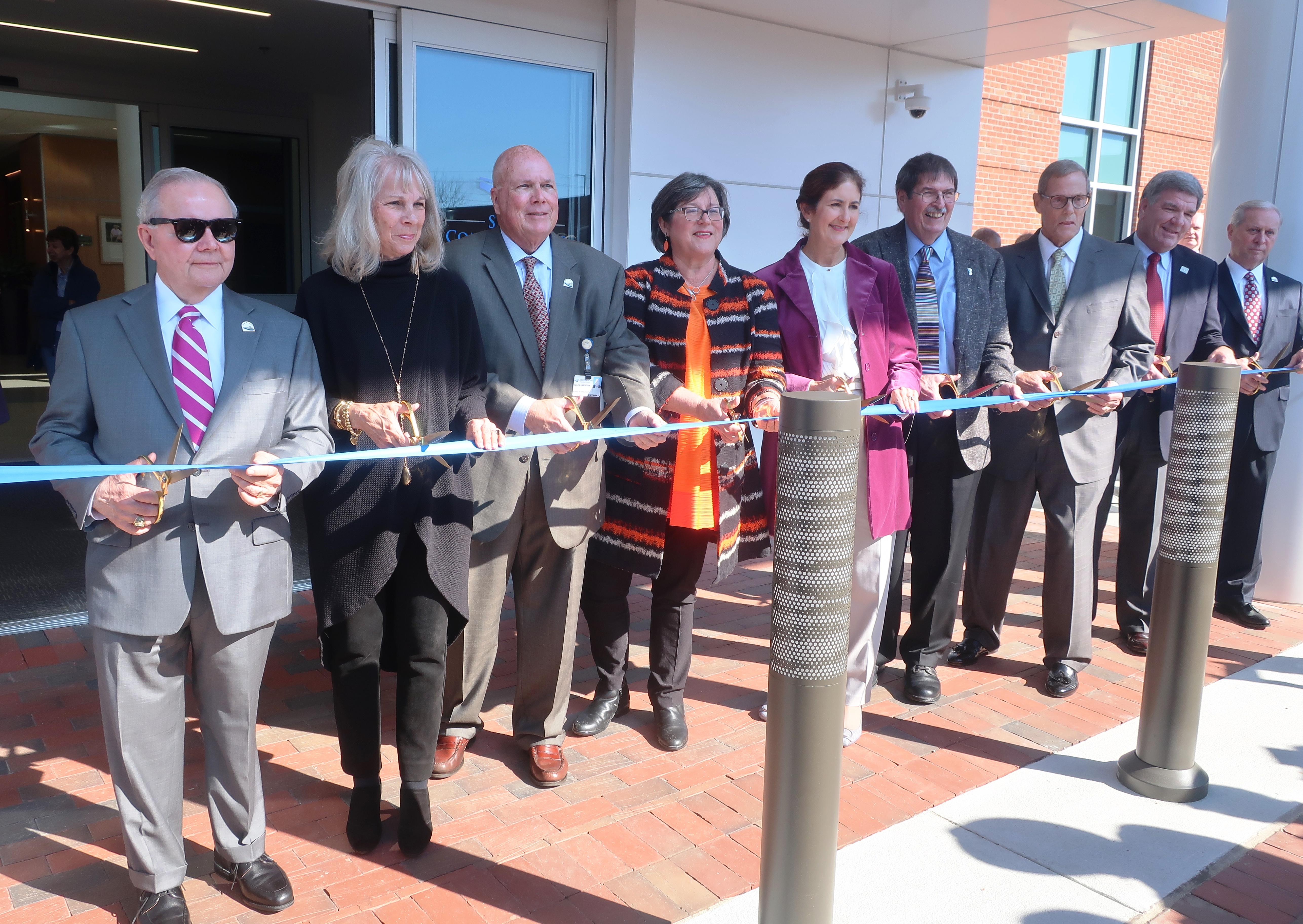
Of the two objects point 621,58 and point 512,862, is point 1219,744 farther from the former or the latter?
point 621,58

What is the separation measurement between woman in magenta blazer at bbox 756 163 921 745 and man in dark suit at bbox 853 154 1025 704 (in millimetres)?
270

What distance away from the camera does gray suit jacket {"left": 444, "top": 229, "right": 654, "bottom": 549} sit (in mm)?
3365

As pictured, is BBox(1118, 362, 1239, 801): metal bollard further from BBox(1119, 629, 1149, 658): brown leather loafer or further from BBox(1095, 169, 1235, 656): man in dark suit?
BBox(1119, 629, 1149, 658): brown leather loafer

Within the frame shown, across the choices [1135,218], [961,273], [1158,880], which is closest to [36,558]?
[961,273]

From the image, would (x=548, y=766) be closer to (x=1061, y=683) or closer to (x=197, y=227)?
(x=197, y=227)

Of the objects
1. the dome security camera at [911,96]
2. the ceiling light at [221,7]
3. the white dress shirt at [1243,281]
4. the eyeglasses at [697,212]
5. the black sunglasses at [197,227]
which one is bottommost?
the black sunglasses at [197,227]

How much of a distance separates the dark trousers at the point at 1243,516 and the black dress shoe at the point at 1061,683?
5.43 ft

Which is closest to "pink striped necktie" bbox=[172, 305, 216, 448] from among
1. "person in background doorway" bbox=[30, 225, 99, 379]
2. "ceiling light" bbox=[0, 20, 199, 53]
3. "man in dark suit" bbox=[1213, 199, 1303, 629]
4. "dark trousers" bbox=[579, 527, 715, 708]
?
"dark trousers" bbox=[579, 527, 715, 708]

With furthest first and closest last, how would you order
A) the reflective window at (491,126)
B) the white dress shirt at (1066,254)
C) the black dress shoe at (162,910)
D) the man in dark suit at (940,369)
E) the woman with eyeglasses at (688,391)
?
the reflective window at (491,126), the white dress shirt at (1066,254), the man in dark suit at (940,369), the woman with eyeglasses at (688,391), the black dress shoe at (162,910)

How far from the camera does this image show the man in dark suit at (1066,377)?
444 cm

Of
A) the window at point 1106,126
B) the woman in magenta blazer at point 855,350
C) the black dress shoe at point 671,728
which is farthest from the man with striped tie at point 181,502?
the window at point 1106,126

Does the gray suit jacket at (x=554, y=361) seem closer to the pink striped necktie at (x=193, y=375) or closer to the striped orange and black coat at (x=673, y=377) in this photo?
the striped orange and black coat at (x=673, y=377)

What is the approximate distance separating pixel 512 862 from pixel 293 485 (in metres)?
1.37

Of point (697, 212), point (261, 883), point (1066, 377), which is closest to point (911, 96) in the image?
point (1066, 377)
